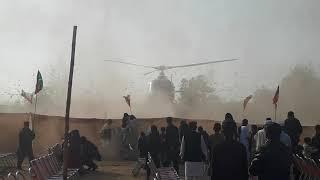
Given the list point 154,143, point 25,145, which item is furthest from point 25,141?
point 154,143

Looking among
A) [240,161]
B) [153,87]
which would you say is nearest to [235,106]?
[153,87]

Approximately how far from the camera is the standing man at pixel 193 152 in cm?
1304

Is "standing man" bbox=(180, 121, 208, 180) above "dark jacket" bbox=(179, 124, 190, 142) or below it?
below

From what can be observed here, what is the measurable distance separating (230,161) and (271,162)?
858 millimetres

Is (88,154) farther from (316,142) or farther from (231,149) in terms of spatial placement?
(231,149)

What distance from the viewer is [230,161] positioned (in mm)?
7965

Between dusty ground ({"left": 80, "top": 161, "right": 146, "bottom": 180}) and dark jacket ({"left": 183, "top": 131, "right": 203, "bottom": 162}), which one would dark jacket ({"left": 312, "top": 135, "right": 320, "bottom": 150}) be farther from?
dusty ground ({"left": 80, "top": 161, "right": 146, "bottom": 180})

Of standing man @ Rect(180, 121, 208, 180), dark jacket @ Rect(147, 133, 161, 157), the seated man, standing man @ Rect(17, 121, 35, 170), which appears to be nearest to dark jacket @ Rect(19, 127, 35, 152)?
standing man @ Rect(17, 121, 35, 170)

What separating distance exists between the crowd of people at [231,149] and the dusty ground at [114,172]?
184cm

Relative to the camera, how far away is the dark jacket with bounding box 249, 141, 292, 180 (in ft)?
23.7

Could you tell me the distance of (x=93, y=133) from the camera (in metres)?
29.9

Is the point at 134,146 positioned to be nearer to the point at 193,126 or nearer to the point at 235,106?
the point at 193,126

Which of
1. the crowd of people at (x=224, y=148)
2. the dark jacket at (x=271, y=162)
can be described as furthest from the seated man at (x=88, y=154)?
the dark jacket at (x=271, y=162)

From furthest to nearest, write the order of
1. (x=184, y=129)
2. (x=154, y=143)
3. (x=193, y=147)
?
(x=154, y=143), (x=184, y=129), (x=193, y=147)
